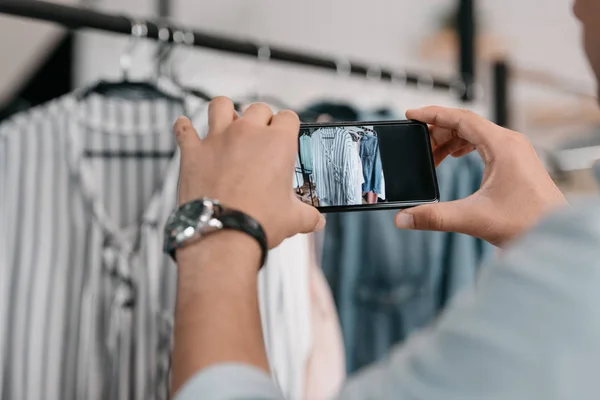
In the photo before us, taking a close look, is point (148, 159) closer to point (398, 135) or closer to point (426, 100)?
point (398, 135)

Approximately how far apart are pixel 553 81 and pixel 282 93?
0.72 metres

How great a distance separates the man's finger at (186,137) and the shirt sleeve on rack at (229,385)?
7.0 inches

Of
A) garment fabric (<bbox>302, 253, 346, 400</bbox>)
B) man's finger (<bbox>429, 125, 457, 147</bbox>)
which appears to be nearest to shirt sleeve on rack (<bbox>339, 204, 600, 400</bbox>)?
man's finger (<bbox>429, 125, 457, 147</bbox>)

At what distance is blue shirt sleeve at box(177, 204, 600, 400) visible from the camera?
0.76 feet

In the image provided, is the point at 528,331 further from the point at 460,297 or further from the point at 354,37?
the point at 354,37

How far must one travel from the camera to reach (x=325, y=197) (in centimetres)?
51

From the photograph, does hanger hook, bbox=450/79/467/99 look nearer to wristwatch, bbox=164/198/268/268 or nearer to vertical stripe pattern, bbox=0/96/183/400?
vertical stripe pattern, bbox=0/96/183/400

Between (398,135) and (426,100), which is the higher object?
(426,100)

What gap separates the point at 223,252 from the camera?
36cm

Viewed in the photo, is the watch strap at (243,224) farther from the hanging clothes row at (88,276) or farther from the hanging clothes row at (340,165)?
the hanging clothes row at (88,276)

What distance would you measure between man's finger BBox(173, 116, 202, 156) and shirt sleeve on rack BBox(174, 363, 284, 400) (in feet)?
0.59

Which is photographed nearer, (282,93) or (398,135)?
(398,135)

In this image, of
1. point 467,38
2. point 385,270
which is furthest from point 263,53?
A: point 467,38

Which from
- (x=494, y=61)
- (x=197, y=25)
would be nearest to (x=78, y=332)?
(x=494, y=61)
